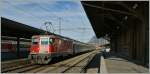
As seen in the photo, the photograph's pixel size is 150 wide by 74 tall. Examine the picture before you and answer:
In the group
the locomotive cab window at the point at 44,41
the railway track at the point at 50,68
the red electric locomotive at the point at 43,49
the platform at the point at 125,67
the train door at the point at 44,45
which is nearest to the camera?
the platform at the point at 125,67

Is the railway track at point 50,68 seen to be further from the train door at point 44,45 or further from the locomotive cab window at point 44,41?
the locomotive cab window at point 44,41

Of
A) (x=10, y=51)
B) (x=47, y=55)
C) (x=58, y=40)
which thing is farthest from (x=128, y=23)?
(x=10, y=51)

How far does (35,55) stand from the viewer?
90.0 feet

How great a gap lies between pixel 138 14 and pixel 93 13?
32.2 feet

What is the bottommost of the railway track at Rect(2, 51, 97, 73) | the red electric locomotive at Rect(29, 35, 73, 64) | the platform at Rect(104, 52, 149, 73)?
the railway track at Rect(2, 51, 97, 73)

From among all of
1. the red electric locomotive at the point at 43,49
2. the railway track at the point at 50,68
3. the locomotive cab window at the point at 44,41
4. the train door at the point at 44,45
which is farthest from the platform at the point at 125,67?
the locomotive cab window at the point at 44,41

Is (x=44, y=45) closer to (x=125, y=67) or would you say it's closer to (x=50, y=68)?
(x=50, y=68)

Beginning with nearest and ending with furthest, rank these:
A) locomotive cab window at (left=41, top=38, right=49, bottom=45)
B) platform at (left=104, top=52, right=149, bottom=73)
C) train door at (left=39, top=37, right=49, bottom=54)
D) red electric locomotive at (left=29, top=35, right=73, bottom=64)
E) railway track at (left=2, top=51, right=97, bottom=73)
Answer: platform at (left=104, top=52, right=149, bottom=73), railway track at (left=2, top=51, right=97, bottom=73), red electric locomotive at (left=29, top=35, right=73, bottom=64), train door at (left=39, top=37, right=49, bottom=54), locomotive cab window at (left=41, top=38, right=49, bottom=45)

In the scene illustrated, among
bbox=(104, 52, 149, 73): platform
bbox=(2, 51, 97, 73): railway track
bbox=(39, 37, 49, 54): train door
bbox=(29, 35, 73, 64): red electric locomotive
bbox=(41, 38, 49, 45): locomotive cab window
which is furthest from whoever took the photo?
bbox=(41, 38, 49, 45): locomotive cab window

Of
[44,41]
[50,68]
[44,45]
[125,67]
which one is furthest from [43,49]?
[125,67]

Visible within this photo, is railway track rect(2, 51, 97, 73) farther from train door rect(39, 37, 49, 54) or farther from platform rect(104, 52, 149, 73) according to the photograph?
platform rect(104, 52, 149, 73)

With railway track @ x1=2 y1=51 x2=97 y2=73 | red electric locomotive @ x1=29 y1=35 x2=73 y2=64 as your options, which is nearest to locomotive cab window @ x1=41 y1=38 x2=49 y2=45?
red electric locomotive @ x1=29 y1=35 x2=73 y2=64

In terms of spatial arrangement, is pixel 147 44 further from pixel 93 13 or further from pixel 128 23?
pixel 128 23

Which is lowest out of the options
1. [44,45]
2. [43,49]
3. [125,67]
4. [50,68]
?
[50,68]
